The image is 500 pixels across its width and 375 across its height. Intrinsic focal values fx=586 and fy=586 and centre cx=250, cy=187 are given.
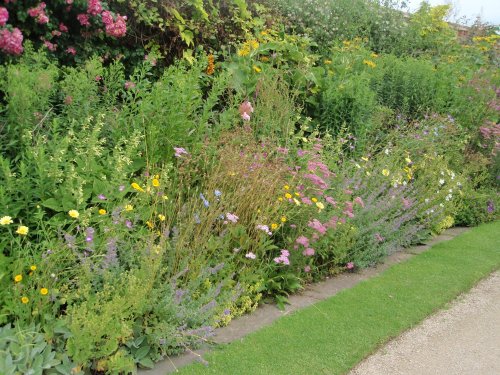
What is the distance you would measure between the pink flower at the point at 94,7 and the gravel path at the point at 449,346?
4.00 metres

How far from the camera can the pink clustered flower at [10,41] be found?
4871 millimetres

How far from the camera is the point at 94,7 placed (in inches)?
221

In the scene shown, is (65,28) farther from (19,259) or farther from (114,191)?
(19,259)

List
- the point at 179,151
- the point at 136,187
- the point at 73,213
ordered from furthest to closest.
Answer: the point at 179,151, the point at 136,187, the point at 73,213

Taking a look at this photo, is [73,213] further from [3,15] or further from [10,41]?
[3,15]

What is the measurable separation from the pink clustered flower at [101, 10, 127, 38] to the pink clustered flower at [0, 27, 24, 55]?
39.6 inches

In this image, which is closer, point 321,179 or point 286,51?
point 321,179

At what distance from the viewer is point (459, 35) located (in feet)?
48.9

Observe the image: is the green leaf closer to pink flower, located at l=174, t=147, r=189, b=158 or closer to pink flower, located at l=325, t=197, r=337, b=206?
pink flower, located at l=174, t=147, r=189, b=158

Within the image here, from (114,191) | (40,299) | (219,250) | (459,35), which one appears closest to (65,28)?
(114,191)

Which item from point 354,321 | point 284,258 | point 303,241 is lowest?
point 354,321

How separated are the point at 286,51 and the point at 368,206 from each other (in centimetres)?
255

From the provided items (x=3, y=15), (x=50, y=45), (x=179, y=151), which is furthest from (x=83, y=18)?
(x=179, y=151)

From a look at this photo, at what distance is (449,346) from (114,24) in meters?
4.23
